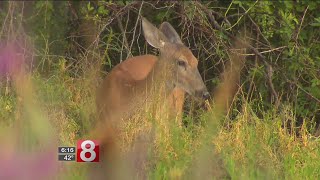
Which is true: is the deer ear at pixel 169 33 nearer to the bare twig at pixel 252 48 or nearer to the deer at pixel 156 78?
the deer at pixel 156 78

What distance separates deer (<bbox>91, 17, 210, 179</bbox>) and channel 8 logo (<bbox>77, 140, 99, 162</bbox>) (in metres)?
1.84

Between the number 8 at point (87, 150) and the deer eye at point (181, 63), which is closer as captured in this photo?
the number 8 at point (87, 150)

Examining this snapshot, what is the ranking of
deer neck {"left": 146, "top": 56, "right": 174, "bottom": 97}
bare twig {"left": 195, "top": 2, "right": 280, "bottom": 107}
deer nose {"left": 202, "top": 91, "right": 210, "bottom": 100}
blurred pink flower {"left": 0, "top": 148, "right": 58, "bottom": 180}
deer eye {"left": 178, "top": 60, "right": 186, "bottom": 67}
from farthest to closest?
bare twig {"left": 195, "top": 2, "right": 280, "bottom": 107}, deer eye {"left": 178, "top": 60, "right": 186, "bottom": 67}, deer nose {"left": 202, "top": 91, "right": 210, "bottom": 100}, deer neck {"left": 146, "top": 56, "right": 174, "bottom": 97}, blurred pink flower {"left": 0, "top": 148, "right": 58, "bottom": 180}

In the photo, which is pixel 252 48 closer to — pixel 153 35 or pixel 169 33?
pixel 169 33

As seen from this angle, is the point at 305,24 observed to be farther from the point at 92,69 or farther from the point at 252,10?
the point at 92,69

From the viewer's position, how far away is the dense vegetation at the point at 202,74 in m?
4.95

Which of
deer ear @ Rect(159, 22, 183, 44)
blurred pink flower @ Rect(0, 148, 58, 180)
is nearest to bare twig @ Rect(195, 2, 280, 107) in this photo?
deer ear @ Rect(159, 22, 183, 44)

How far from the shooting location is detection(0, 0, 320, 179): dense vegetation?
495cm

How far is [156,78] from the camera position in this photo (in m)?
6.84

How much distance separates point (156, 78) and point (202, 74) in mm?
1583

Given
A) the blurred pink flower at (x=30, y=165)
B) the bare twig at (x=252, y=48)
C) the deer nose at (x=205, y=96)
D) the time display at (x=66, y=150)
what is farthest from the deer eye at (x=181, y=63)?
→ the blurred pink flower at (x=30, y=165)

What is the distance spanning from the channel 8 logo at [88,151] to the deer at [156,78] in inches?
72.2

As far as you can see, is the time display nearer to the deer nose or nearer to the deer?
the deer

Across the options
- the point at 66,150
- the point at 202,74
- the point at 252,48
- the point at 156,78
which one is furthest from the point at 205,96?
the point at 66,150
